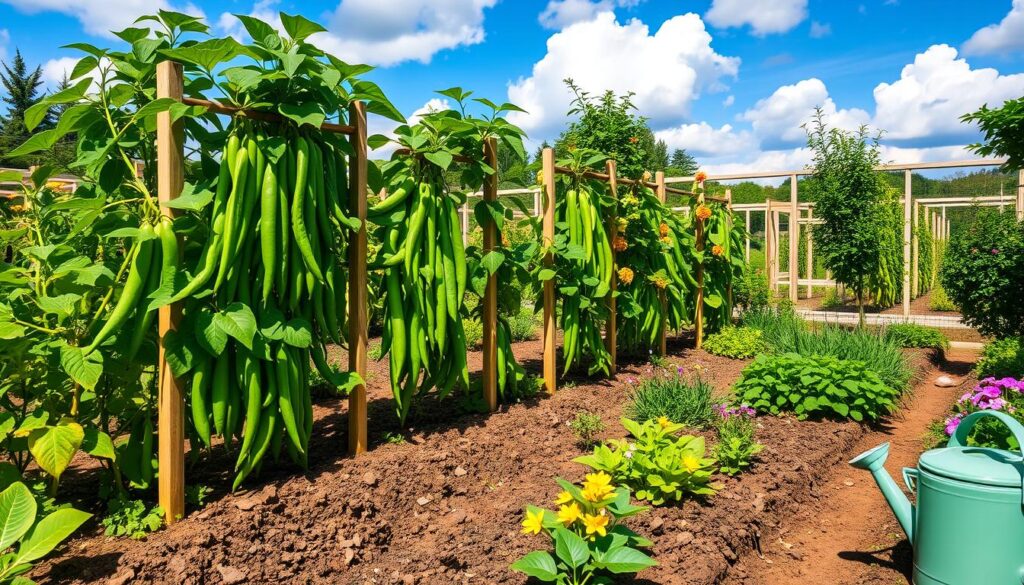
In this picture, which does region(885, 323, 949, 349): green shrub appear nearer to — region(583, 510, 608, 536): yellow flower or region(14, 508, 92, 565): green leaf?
region(583, 510, 608, 536): yellow flower

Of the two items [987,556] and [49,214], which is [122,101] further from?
[987,556]

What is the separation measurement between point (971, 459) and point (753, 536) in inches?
35.0

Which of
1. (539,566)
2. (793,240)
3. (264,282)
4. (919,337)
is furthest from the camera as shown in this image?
(793,240)

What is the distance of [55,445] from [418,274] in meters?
1.67

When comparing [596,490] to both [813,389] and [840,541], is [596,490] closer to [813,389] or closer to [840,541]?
[840,541]

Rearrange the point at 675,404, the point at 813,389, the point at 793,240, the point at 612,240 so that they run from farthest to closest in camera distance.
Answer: the point at 793,240 → the point at 612,240 → the point at 813,389 → the point at 675,404

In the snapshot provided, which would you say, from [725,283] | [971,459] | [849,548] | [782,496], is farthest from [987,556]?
[725,283]

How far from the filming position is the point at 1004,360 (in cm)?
548

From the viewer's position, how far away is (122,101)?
94.6 inches

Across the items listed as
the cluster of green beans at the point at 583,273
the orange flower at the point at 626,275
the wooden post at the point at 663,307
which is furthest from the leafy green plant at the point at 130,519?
the wooden post at the point at 663,307

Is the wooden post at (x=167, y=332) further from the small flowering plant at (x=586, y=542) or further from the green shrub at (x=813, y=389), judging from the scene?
the green shrub at (x=813, y=389)

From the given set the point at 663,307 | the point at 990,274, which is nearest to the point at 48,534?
the point at 663,307

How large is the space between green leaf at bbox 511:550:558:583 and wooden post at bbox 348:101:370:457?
1329 millimetres

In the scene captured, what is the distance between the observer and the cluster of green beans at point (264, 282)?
2.41 meters
